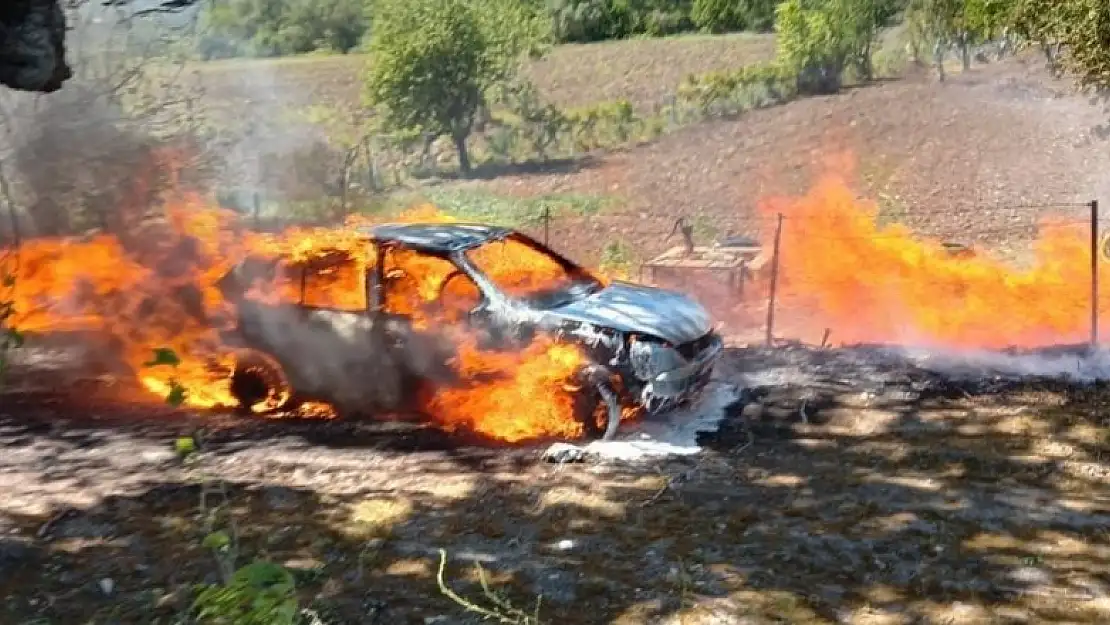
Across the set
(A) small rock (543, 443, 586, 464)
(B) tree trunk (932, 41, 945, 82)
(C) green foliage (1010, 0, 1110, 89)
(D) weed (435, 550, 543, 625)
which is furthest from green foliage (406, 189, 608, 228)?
(D) weed (435, 550, 543, 625)

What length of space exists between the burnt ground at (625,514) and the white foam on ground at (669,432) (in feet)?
0.55

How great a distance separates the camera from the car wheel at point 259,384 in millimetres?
8609

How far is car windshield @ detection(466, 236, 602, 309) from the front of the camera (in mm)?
8016

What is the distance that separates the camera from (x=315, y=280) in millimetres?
8430

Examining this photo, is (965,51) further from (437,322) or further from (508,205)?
(437,322)

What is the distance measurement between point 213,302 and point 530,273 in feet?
9.76

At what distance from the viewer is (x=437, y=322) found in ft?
25.9

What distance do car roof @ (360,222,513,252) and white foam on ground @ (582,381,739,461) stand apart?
1.97 metres

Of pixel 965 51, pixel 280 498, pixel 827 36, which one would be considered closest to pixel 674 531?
pixel 280 498

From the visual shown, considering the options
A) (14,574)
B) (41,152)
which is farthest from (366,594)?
(41,152)

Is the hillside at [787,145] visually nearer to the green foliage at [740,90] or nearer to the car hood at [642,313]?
the green foliage at [740,90]

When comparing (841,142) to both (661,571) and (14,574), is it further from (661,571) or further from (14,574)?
(14,574)

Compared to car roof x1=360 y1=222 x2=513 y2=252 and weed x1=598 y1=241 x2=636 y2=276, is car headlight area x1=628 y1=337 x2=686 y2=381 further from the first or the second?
weed x1=598 y1=241 x2=636 y2=276

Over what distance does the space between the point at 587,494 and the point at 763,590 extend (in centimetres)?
166
